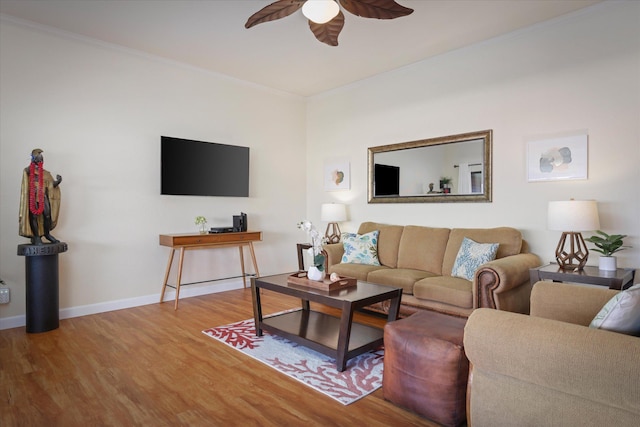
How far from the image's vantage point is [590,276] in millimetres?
2816

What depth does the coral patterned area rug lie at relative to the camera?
2.36 metres

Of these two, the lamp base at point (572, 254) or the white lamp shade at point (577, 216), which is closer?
the white lamp shade at point (577, 216)

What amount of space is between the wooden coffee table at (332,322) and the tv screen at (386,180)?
1.98 meters

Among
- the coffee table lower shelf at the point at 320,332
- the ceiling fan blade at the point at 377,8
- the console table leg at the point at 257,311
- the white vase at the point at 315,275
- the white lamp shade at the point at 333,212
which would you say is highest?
the ceiling fan blade at the point at 377,8

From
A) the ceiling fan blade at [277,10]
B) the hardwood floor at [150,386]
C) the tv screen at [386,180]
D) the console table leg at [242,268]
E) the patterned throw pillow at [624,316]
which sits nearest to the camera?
the patterned throw pillow at [624,316]

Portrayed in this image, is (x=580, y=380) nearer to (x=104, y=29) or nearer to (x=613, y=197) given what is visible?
(x=613, y=197)

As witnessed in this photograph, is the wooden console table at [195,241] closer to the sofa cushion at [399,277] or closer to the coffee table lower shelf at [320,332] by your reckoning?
the coffee table lower shelf at [320,332]

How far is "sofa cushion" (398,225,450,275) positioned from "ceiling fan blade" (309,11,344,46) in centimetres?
219

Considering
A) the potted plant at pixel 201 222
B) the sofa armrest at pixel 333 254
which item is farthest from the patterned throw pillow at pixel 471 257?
the potted plant at pixel 201 222

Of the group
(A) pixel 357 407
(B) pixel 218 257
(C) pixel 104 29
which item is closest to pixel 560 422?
(A) pixel 357 407

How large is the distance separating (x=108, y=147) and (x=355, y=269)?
289 cm

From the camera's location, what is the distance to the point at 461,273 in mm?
3568

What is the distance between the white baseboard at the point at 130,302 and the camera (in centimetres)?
357

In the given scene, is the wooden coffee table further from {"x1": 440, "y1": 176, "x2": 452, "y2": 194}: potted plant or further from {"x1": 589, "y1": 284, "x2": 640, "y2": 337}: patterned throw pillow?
{"x1": 440, "y1": 176, "x2": 452, "y2": 194}: potted plant
